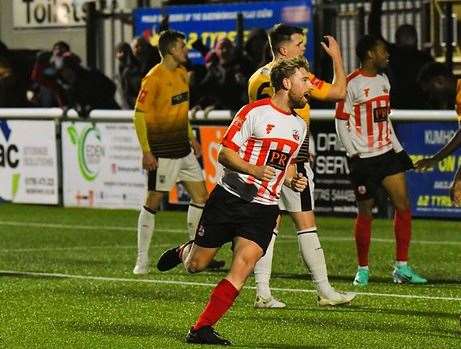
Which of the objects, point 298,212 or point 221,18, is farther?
point 221,18

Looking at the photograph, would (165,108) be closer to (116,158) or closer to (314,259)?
(314,259)

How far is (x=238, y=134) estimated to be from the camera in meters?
10.7

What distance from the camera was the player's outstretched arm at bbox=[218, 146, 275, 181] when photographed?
34.3 ft

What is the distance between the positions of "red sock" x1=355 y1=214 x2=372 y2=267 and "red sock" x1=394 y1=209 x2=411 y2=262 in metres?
0.25

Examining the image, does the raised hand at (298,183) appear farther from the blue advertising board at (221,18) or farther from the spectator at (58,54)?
the spectator at (58,54)

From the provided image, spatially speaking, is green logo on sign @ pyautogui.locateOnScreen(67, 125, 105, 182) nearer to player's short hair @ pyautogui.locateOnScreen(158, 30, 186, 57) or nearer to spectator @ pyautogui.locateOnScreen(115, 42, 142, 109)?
spectator @ pyautogui.locateOnScreen(115, 42, 142, 109)

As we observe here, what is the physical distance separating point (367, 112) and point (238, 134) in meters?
3.89

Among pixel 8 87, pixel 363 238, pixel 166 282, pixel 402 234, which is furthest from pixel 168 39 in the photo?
pixel 8 87

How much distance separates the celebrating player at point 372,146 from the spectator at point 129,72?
379 inches

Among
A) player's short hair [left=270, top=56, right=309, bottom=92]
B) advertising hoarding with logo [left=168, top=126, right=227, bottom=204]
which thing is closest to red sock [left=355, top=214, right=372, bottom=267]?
player's short hair [left=270, top=56, right=309, bottom=92]

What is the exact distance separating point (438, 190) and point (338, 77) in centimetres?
877

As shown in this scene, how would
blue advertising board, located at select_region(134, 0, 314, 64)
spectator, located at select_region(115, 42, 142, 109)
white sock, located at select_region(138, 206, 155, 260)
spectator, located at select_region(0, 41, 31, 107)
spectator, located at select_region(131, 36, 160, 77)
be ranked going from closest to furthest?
white sock, located at select_region(138, 206, 155, 260) → spectator, located at select_region(131, 36, 160, 77) → blue advertising board, located at select_region(134, 0, 314, 64) → spectator, located at select_region(115, 42, 142, 109) → spectator, located at select_region(0, 41, 31, 107)

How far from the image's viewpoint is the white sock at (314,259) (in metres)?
12.6

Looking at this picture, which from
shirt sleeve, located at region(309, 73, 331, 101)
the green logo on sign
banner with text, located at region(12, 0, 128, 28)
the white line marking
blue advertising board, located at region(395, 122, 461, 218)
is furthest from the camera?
banner with text, located at region(12, 0, 128, 28)
